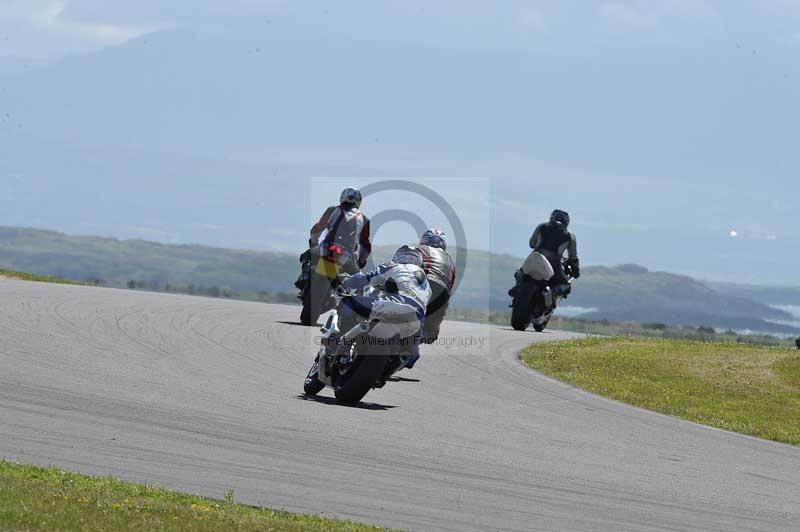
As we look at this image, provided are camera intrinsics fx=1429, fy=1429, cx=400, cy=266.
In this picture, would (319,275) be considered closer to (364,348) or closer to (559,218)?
(559,218)

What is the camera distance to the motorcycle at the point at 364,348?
13.8 metres

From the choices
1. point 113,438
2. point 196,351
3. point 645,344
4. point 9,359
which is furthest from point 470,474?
point 645,344

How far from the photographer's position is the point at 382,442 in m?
12.3

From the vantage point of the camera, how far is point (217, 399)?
1412 cm

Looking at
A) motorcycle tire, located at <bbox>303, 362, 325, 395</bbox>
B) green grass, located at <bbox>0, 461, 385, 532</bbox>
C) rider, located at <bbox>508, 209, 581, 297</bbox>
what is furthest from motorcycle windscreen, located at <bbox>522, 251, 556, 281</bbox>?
green grass, located at <bbox>0, 461, 385, 532</bbox>

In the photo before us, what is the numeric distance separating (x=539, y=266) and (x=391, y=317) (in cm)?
1290

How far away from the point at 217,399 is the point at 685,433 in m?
4.95

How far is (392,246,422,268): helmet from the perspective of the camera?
14.4m

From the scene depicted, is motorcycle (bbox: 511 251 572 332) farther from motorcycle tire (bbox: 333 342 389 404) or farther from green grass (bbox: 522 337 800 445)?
motorcycle tire (bbox: 333 342 389 404)

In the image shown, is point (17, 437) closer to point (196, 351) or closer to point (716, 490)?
point (716, 490)

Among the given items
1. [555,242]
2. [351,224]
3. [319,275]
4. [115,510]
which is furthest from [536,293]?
[115,510]

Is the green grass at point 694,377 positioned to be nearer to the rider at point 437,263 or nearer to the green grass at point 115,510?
the rider at point 437,263

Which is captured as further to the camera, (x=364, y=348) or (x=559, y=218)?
(x=559, y=218)

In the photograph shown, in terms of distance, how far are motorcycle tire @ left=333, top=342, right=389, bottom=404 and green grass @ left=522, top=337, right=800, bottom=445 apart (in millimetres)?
4480
